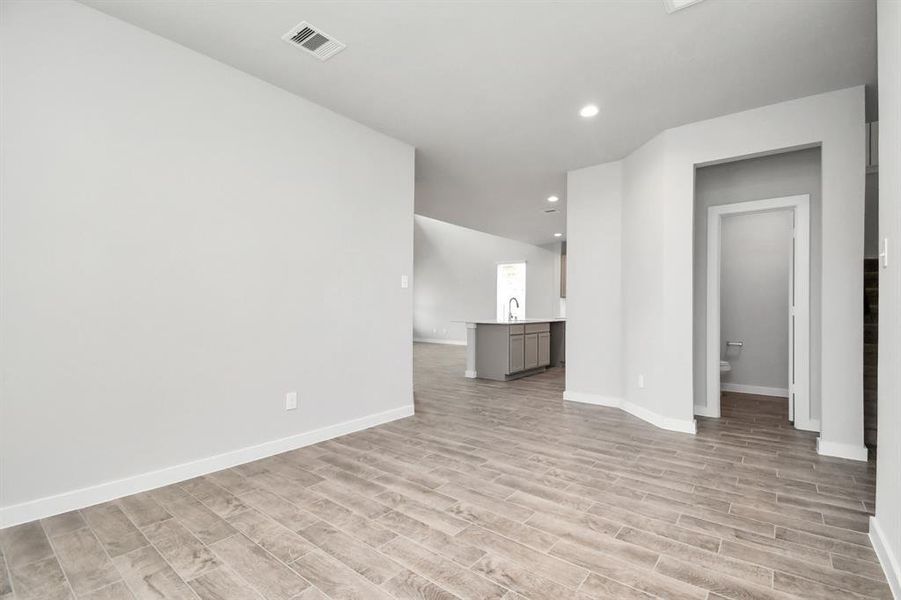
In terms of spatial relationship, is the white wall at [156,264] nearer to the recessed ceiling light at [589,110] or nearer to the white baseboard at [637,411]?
the recessed ceiling light at [589,110]

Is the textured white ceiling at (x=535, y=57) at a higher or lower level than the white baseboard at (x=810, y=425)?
higher

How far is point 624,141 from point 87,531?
5015mm

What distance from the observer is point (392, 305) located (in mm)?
4328

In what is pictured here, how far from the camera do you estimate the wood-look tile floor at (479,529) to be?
1.75 metres

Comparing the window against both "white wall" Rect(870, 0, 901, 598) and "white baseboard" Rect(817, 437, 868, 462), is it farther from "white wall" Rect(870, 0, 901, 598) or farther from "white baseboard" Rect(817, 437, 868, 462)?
"white wall" Rect(870, 0, 901, 598)

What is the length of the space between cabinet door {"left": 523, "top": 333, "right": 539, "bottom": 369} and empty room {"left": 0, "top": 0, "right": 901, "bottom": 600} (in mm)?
2248

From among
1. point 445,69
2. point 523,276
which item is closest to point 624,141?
point 445,69

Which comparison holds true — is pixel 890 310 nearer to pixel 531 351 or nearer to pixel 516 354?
pixel 516 354

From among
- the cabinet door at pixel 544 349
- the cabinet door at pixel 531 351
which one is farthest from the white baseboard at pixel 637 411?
the cabinet door at pixel 544 349

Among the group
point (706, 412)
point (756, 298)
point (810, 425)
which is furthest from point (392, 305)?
point (756, 298)

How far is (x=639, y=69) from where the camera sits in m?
3.07

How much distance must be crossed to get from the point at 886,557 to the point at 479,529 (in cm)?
173

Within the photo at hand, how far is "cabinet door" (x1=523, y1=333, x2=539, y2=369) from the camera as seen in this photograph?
7.14 metres

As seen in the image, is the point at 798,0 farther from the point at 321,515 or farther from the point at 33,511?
the point at 33,511
